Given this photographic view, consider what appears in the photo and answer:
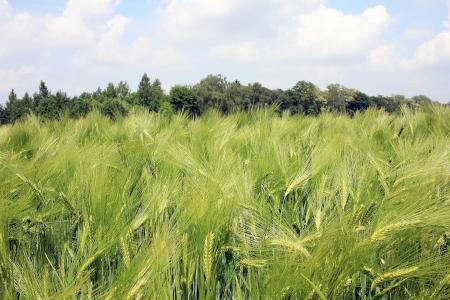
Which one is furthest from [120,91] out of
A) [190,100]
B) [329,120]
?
[329,120]

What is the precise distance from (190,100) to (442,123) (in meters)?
52.7

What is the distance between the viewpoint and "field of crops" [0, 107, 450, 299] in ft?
2.79

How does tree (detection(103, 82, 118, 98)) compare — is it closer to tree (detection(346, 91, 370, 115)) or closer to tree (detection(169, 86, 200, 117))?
tree (detection(169, 86, 200, 117))

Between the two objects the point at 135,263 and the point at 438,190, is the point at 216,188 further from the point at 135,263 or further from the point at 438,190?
the point at 438,190

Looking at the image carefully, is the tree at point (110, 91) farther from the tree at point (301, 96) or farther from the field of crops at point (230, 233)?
the field of crops at point (230, 233)

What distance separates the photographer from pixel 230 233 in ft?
3.60

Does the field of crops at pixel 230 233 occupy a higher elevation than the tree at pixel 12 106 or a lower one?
lower

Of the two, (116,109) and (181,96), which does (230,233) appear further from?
(181,96)

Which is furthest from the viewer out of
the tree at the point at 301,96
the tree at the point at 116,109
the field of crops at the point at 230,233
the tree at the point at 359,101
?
the tree at the point at 359,101

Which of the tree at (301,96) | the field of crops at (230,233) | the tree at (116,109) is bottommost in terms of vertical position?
the field of crops at (230,233)

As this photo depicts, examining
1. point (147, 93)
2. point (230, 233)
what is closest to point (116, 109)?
point (230, 233)

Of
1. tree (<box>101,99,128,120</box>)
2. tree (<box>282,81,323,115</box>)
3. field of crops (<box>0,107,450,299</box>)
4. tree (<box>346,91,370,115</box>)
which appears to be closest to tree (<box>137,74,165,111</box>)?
tree (<box>282,81,323,115</box>)

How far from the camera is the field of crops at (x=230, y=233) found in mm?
849

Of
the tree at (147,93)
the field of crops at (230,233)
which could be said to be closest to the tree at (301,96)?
the tree at (147,93)
